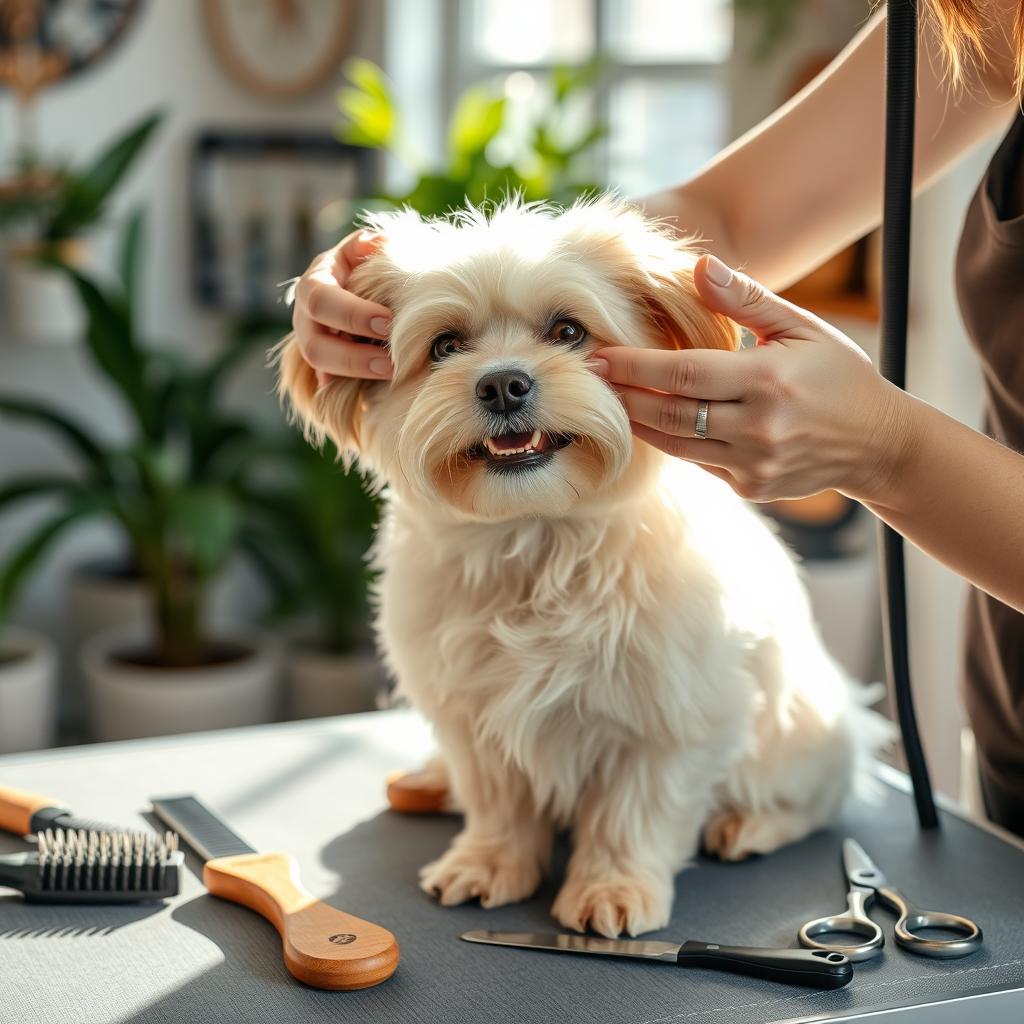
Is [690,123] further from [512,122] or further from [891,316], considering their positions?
[891,316]

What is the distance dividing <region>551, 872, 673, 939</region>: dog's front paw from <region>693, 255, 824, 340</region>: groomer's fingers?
1.49 ft

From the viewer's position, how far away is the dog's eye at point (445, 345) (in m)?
1.04

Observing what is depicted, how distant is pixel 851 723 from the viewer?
129cm

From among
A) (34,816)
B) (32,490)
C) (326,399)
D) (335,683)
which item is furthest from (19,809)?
(335,683)

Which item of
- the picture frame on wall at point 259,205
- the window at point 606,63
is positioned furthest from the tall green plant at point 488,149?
the picture frame on wall at point 259,205

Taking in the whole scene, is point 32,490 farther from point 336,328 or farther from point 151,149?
point 336,328

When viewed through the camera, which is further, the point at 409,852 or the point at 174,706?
the point at 174,706

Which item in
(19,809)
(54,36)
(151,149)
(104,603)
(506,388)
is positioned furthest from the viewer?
(151,149)

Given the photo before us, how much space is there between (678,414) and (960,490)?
0.20 meters

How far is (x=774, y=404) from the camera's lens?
83cm

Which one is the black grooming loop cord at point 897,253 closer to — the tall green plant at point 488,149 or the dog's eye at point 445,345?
the dog's eye at point 445,345

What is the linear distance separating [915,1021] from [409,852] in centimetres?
49

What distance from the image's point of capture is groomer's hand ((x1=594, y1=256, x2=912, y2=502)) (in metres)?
0.84

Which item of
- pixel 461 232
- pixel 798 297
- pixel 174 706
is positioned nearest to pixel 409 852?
pixel 461 232
